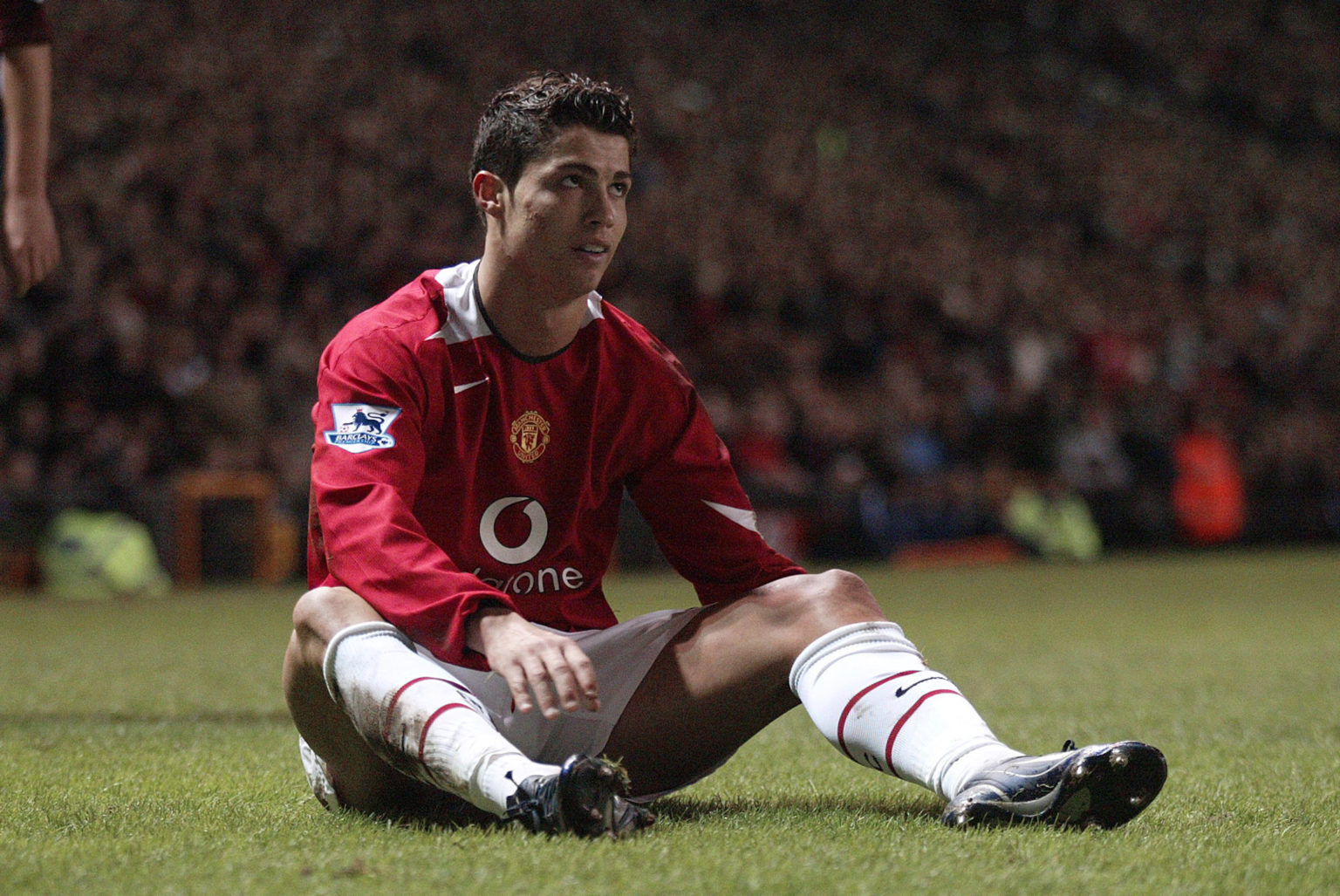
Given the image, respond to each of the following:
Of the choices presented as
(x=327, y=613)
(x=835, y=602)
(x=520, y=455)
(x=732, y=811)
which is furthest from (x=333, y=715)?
(x=835, y=602)

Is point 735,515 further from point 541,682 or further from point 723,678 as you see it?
point 541,682

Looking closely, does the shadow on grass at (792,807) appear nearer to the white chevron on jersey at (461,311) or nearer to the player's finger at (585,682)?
the player's finger at (585,682)

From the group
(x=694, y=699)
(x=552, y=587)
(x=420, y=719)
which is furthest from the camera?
(x=552, y=587)

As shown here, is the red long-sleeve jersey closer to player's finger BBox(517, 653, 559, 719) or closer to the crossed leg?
the crossed leg

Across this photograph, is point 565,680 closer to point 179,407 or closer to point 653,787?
point 653,787

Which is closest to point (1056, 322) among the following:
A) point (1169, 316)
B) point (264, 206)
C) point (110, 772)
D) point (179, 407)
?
point (1169, 316)

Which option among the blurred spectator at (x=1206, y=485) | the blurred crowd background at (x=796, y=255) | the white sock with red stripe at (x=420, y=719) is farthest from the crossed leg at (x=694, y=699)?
the blurred spectator at (x=1206, y=485)

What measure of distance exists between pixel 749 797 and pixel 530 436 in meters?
0.84

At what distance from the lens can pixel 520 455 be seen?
2.94 meters

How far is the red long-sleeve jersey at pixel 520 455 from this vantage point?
2.72 m

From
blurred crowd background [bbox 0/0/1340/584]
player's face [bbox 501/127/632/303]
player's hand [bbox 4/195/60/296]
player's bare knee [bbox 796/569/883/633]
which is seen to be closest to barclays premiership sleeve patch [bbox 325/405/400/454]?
player's face [bbox 501/127/632/303]

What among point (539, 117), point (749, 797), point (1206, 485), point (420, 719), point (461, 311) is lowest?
point (1206, 485)

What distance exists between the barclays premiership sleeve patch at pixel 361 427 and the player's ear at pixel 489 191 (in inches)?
17.7

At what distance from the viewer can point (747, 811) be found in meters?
2.92
